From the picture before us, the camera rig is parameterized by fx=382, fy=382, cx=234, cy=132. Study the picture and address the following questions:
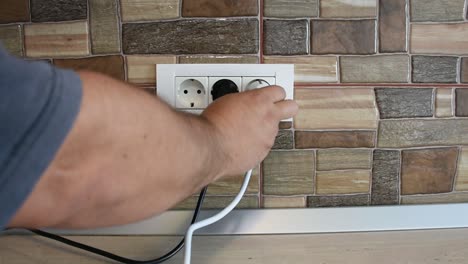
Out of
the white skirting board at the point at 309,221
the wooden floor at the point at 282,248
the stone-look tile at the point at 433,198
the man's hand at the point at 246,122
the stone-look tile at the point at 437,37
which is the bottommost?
the wooden floor at the point at 282,248

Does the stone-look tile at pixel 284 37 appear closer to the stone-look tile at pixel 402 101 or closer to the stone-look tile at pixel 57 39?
the stone-look tile at pixel 402 101

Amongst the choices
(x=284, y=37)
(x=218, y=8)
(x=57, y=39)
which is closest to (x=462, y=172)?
(x=284, y=37)

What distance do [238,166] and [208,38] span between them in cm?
26

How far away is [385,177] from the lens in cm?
67

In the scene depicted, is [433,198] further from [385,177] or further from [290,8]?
[290,8]

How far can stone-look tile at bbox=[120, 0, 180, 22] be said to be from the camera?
25.2 inches

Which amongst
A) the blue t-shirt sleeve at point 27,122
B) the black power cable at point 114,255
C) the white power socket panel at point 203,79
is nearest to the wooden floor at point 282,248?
the black power cable at point 114,255

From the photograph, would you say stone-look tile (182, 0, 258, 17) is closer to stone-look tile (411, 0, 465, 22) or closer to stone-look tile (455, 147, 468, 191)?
stone-look tile (411, 0, 465, 22)

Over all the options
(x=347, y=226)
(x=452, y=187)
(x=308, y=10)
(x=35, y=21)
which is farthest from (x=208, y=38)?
(x=452, y=187)

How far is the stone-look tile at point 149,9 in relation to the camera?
0.64 metres

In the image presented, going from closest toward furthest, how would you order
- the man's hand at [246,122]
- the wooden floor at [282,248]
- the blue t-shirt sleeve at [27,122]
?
the blue t-shirt sleeve at [27,122], the man's hand at [246,122], the wooden floor at [282,248]

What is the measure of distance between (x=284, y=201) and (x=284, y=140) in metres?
0.11

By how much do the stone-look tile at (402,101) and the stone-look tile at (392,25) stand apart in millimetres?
71

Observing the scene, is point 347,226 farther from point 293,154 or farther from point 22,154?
point 22,154
